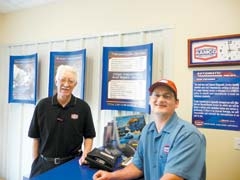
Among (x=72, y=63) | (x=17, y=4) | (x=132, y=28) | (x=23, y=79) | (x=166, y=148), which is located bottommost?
(x=166, y=148)

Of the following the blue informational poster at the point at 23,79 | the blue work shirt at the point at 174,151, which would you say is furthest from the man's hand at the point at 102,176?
the blue informational poster at the point at 23,79

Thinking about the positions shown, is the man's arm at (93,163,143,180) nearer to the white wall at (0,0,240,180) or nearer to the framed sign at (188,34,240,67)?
the white wall at (0,0,240,180)

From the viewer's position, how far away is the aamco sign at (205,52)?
2326 mm

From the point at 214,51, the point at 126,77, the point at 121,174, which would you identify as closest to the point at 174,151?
the point at 121,174

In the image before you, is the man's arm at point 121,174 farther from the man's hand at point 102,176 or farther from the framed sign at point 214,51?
the framed sign at point 214,51

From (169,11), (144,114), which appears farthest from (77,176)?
(169,11)

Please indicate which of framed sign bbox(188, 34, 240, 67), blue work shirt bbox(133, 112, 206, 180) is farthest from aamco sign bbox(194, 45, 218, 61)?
blue work shirt bbox(133, 112, 206, 180)

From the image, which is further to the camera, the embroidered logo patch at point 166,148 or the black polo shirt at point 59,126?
the black polo shirt at point 59,126

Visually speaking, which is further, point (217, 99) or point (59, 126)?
point (217, 99)

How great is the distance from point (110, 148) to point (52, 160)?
515mm

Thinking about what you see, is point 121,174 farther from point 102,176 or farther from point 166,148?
point 166,148

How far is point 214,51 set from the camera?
Result: 7.62 feet

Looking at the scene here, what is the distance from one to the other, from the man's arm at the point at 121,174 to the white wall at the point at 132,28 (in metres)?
0.96

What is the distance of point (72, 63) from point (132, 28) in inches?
34.8
